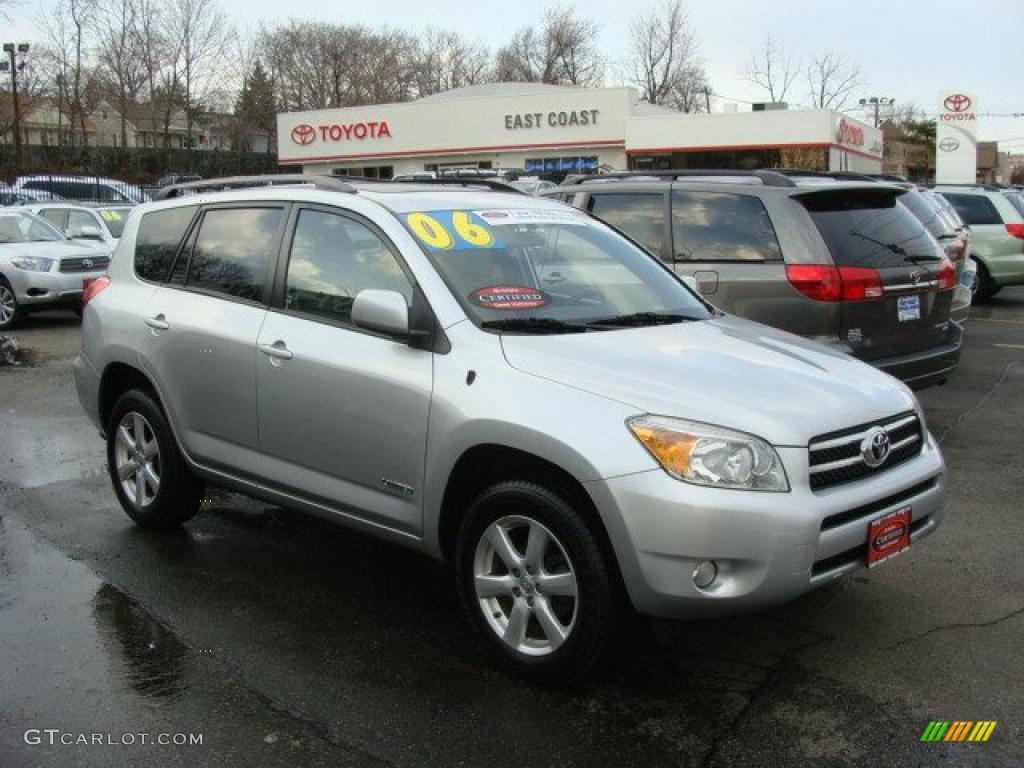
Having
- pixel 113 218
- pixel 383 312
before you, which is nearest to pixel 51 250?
pixel 113 218

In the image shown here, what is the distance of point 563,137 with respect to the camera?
4162 cm

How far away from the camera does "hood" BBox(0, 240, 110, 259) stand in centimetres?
1406

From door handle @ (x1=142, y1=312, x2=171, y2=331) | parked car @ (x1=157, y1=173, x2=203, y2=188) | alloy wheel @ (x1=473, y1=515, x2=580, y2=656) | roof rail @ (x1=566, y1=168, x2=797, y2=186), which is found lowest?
alloy wheel @ (x1=473, y1=515, x2=580, y2=656)

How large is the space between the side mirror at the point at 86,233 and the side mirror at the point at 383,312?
45.0ft

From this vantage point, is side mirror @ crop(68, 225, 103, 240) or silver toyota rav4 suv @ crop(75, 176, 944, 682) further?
side mirror @ crop(68, 225, 103, 240)

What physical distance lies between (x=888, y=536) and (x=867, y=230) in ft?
12.0

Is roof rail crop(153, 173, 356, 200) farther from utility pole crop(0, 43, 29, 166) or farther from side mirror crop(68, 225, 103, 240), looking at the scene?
utility pole crop(0, 43, 29, 166)

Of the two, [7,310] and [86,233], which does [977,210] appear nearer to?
[86,233]

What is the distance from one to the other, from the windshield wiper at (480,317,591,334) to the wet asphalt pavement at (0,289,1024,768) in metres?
1.26

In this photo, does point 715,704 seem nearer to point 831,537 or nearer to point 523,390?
point 831,537

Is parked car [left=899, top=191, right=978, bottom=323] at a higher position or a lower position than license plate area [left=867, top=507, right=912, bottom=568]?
higher

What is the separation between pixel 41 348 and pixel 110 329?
7.78 metres

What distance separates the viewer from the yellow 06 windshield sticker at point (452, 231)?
4281 millimetres

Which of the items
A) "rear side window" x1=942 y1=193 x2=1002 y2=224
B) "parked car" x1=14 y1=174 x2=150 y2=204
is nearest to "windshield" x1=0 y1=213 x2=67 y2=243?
"rear side window" x1=942 y1=193 x2=1002 y2=224
